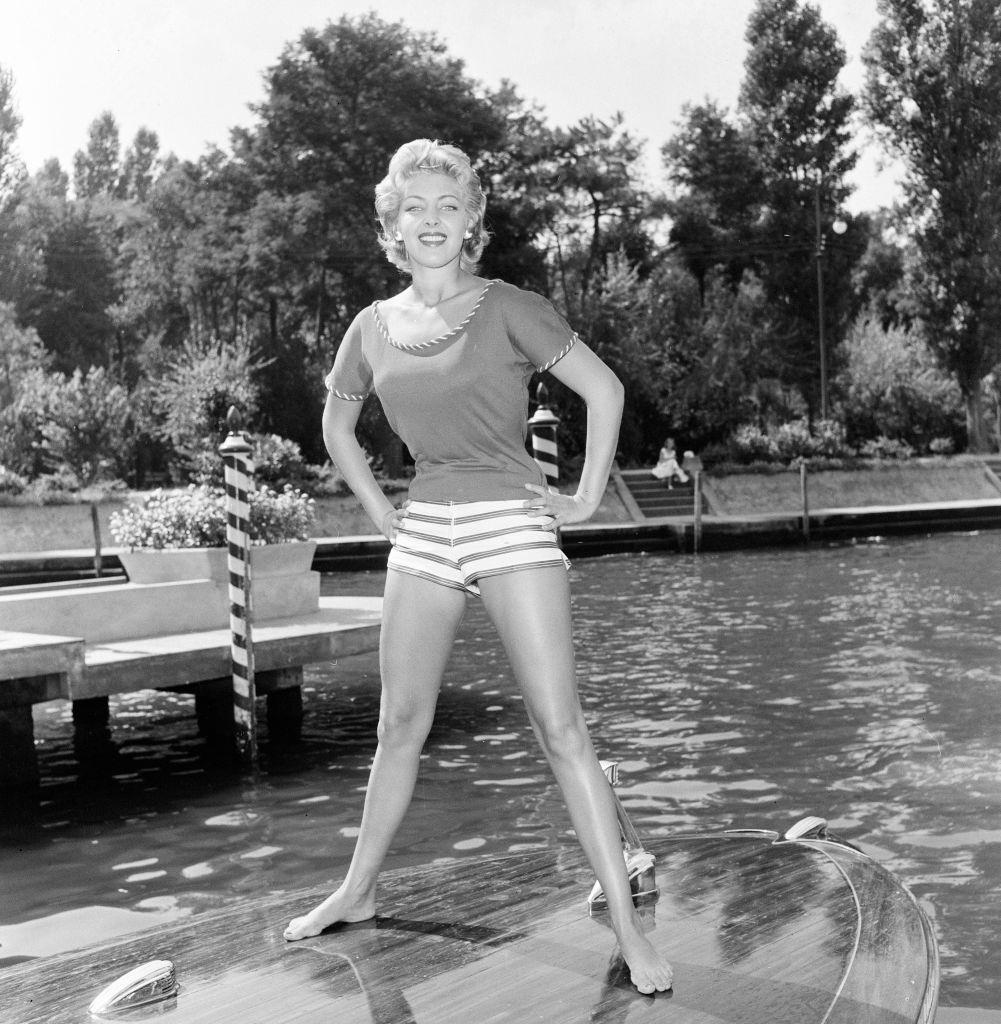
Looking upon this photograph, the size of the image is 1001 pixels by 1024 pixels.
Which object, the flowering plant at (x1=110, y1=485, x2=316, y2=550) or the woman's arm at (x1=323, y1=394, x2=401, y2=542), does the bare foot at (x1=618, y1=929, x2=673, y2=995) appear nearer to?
the woman's arm at (x1=323, y1=394, x2=401, y2=542)

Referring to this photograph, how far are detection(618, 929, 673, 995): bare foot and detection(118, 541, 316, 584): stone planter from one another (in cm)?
742

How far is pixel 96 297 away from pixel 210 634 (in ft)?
168

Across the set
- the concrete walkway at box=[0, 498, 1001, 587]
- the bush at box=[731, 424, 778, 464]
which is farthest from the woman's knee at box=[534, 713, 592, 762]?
the bush at box=[731, 424, 778, 464]

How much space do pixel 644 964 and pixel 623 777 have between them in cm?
541

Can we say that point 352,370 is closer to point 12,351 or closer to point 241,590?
point 241,590

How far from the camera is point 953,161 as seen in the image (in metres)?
40.8

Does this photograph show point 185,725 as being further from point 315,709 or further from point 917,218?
point 917,218

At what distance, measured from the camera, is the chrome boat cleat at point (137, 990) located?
9.55ft

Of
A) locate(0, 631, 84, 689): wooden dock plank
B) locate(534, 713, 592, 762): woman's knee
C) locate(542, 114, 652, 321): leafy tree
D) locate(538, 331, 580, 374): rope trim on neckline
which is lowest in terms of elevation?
locate(0, 631, 84, 689): wooden dock plank

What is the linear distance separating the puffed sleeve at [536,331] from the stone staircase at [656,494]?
28399 mm

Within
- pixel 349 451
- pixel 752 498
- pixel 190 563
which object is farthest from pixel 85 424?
pixel 349 451

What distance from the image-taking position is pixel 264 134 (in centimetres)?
3672

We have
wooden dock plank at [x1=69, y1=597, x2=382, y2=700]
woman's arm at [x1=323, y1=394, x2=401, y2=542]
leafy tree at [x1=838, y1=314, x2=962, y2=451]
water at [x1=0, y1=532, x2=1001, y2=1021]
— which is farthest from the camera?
leafy tree at [x1=838, y1=314, x2=962, y2=451]

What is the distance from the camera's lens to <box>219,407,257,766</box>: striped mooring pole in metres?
8.93
